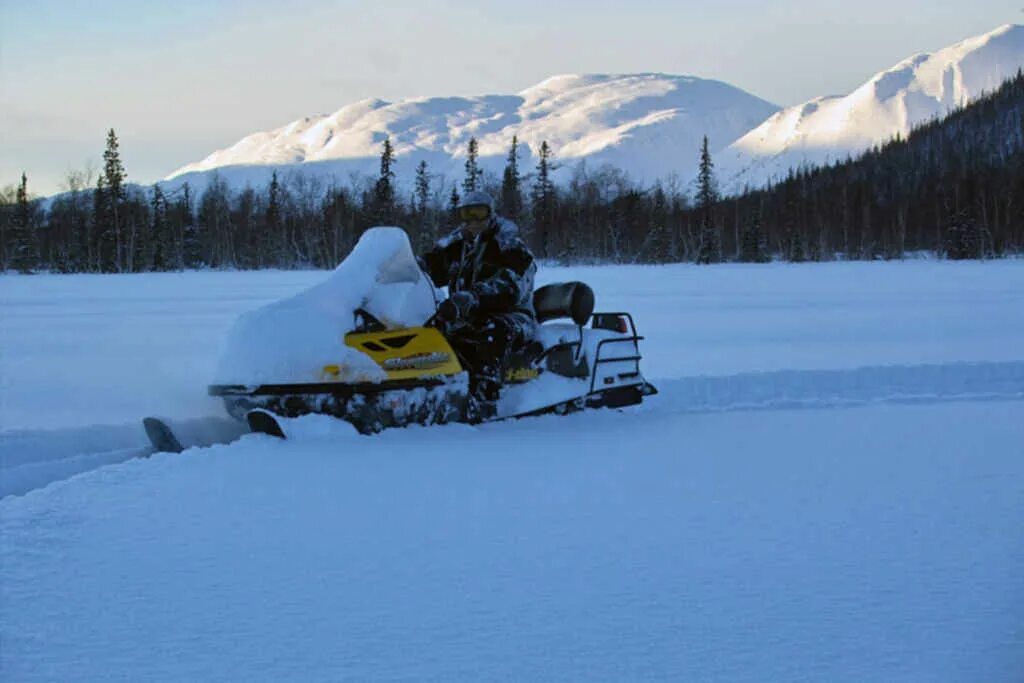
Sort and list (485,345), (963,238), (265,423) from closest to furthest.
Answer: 1. (265,423)
2. (485,345)
3. (963,238)

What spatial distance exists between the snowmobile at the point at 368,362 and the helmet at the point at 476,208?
0.62 metres

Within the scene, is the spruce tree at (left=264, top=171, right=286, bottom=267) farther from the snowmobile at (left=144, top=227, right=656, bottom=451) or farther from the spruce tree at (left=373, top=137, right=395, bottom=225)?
the snowmobile at (left=144, top=227, right=656, bottom=451)

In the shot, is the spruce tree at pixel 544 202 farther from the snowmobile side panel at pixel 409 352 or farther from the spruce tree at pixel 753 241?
the snowmobile side panel at pixel 409 352

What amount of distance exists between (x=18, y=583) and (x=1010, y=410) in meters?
6.08

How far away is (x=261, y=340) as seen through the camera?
4.90m

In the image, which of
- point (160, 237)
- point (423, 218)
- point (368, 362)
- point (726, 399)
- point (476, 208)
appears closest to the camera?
point (368, 362)

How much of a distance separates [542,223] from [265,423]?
59104mm

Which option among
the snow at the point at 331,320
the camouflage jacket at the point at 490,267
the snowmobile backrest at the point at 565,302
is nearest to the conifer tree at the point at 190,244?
the camouflage jacket at the point at 490,267

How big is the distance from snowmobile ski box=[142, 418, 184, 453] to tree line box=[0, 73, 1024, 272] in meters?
41.9

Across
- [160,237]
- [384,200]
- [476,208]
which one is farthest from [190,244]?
[476,208]

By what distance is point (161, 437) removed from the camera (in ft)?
16.1

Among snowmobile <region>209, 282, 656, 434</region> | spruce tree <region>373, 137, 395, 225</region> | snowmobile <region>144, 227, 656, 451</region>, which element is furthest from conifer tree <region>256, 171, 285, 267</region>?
snowmobile <region>144, 227, 656, 451</region>

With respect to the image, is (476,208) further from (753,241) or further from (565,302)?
(753,241)

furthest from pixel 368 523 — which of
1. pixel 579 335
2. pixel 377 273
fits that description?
pixel 579 335
